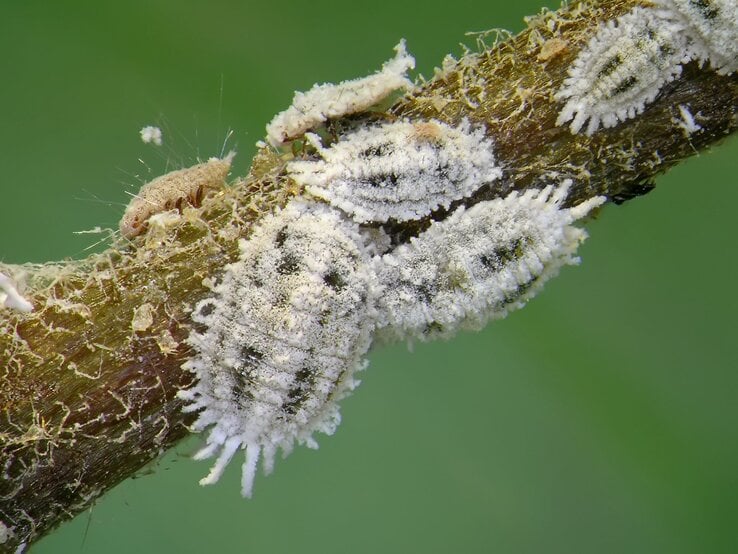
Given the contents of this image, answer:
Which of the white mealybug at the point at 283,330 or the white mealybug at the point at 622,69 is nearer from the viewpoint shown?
the white mealybug at the point at 283,330

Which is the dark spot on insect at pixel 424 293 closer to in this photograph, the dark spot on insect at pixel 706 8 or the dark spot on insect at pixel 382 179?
the dark spot on insect at pixel 382 179

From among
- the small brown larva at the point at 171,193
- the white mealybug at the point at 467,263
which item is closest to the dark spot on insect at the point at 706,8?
the white mealybug at the point at 467,263

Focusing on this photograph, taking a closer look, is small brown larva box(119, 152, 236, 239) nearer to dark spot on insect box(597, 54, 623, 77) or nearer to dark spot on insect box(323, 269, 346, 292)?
dark spot on insect box(323, 269, 346, 292)

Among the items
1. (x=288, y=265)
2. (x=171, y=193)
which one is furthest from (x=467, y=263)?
(x=171, y=193)

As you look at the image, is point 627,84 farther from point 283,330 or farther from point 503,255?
point 283,330

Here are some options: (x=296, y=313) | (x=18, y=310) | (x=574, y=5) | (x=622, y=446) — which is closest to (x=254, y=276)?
(x=296, y=313)

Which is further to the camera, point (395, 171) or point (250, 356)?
point (395, 171)

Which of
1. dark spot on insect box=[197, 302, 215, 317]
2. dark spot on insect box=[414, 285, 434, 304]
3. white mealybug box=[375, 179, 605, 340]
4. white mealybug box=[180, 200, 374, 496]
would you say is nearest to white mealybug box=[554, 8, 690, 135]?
white mealybug box=[375, 179, 605, 340]
